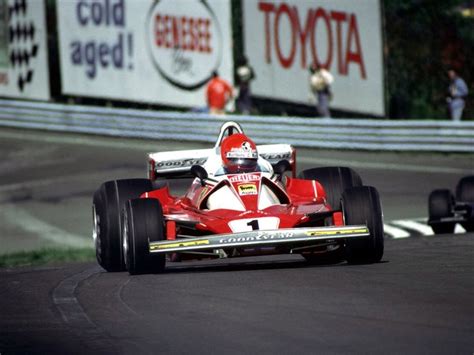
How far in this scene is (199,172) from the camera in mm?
13695

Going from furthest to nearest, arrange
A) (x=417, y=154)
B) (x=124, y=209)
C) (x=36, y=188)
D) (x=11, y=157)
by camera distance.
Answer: (x=11, y=157)
(x=417, y=154)
(x=36, y=188)
(x=124, y=209)

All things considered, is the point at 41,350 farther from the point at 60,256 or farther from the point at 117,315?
the point at 60,256

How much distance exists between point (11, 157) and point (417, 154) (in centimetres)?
890

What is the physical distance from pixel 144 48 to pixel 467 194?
19.7m

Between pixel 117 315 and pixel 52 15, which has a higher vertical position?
pixel 52 15

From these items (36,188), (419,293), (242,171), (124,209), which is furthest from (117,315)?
(36,188)

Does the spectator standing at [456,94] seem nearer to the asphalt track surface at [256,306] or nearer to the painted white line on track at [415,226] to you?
the painted white line on track at [415,226]

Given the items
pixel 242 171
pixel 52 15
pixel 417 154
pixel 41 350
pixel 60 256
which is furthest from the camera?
pixel 52 15

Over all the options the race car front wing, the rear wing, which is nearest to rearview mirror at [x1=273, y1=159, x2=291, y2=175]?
the rear wing

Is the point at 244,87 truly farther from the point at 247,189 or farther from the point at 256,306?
the point at 256,306

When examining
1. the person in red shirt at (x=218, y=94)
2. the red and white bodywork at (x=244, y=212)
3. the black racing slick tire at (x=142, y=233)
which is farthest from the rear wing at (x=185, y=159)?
the person in red shirt at (x=218, y=94)

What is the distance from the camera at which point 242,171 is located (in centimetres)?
1350

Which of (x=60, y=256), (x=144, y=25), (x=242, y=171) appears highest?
(x=144, y=25)

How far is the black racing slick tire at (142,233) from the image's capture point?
12.2 m
